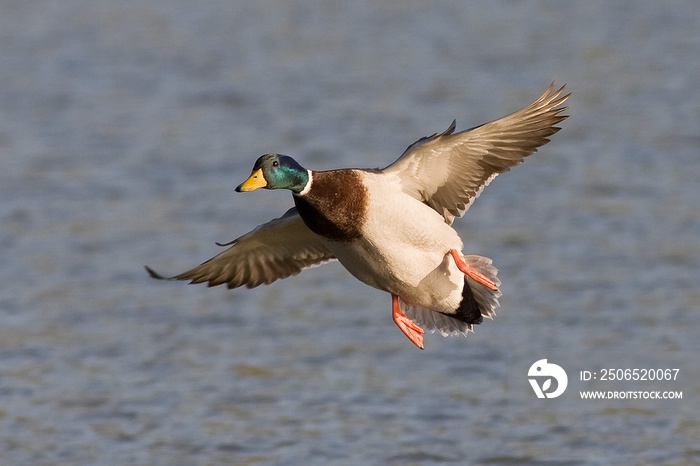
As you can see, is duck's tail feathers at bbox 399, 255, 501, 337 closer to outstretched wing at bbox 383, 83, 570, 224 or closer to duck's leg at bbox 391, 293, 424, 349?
duck's leg at bbox 391, 293, 424, 349

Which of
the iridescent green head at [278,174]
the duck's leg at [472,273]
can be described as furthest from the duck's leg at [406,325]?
the iridescent green head at [278,174]

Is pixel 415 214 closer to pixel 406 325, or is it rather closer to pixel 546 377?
pixel 406 325

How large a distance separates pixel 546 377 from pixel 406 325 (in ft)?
9.79

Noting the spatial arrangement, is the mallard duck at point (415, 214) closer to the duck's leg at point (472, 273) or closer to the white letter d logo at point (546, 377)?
the duck's leg at point (472, 273)

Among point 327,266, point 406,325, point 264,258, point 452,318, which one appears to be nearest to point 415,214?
point 406,325

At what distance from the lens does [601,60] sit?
671 inches

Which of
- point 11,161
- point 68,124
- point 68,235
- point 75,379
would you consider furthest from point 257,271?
point 68,124

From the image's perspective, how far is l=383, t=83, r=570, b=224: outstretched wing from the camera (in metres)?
6.45

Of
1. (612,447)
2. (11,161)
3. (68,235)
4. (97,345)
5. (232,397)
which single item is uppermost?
(11,161)

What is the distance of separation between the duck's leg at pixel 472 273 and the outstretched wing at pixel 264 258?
95 cm

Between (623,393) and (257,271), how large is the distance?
3.24 meters

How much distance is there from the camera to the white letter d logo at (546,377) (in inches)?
377

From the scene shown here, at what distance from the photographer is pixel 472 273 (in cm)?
657

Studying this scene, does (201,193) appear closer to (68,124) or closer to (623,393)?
(68,124)
